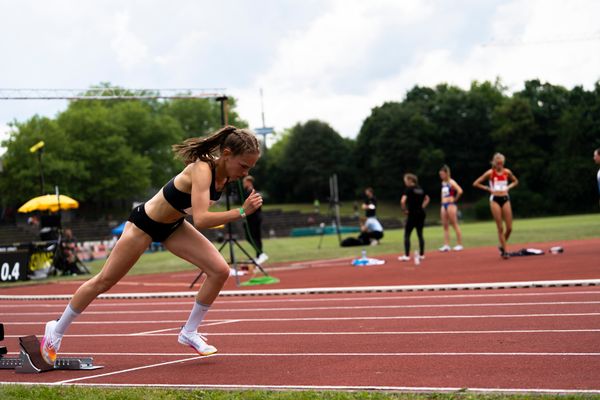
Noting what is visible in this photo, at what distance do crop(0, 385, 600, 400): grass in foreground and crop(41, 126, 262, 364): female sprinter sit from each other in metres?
1.08

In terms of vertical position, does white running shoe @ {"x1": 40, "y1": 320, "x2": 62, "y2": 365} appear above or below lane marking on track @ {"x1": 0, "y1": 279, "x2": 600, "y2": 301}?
above

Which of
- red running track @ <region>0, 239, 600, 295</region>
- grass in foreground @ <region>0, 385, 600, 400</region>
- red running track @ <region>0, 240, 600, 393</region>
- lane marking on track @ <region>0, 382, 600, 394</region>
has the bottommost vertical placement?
red running track @ <region>0, 239, 600, 295</region>

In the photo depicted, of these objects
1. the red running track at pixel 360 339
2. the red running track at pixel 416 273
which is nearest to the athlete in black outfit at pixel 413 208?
the red running track at pixel 416 273

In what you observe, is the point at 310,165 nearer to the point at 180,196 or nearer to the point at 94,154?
the point at 94,154

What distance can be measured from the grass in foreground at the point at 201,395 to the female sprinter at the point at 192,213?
1.08 metres

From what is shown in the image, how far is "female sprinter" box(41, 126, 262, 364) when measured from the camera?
6371 millimetres

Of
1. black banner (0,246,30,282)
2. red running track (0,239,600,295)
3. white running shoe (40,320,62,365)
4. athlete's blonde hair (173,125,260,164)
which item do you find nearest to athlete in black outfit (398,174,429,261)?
red running track (0,239,600,295)

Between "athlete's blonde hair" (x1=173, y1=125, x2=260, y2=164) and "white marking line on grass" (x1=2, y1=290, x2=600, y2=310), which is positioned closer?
"athlete's blonde hair" (x1=173, y1=125, x2=260, y2=164)

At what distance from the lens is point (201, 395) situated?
5316 millimetres

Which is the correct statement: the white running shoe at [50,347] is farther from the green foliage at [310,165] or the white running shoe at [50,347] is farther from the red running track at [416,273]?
the green foliage at [310,165]

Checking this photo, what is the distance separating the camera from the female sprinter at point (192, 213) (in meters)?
6.37

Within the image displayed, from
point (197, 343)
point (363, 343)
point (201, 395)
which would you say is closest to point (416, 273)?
point (363, 343)

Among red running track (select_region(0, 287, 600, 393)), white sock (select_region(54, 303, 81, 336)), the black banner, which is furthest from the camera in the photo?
the black banner

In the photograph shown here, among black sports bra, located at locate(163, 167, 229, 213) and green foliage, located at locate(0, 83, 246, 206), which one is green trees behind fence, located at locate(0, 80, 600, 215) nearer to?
green foliage, located at locate(0, 83, 246, 206)
